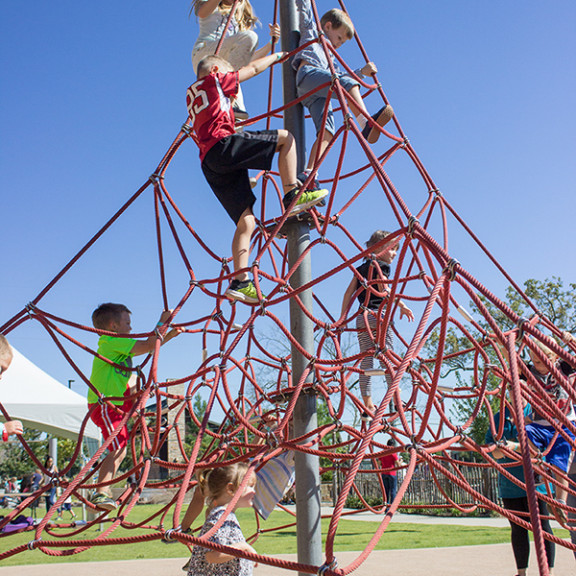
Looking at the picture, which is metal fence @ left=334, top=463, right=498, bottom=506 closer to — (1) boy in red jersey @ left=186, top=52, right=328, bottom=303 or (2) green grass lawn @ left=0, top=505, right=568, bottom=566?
(2) green grass lawn @ left=0, top=505, right=568, bottom=566

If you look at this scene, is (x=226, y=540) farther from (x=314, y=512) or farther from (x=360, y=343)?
(x=360, y=343)

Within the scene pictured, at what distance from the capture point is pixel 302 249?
9.48ft

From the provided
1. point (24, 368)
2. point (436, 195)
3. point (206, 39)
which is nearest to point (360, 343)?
point (436, 195)

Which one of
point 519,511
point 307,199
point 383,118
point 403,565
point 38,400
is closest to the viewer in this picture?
point 307,199

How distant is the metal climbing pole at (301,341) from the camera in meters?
2.46

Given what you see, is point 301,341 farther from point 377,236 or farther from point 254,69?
point 377,236

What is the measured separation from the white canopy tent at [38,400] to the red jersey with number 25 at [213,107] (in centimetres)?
414

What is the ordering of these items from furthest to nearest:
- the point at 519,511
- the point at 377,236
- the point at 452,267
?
1. the point at 377,236
2. the point at 519,511
3. the point at 452,267

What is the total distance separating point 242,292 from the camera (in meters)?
2.67

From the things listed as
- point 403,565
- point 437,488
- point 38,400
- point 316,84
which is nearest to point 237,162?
point 316,84

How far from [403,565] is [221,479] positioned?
207cm

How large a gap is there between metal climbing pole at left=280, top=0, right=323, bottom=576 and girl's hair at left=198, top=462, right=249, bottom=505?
0.31 metres

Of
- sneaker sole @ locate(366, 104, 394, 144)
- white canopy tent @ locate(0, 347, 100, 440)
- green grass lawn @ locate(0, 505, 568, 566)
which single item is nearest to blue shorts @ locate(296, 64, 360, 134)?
sneaker sole @ locate(366, 104, 394, 144)

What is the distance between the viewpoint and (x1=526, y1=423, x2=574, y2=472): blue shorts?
9.94 ft
